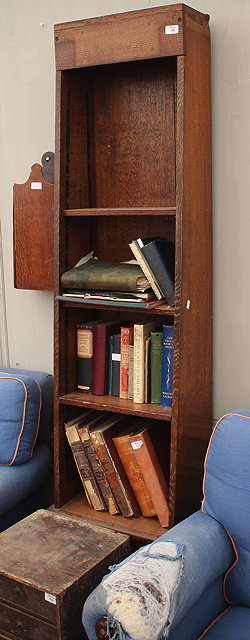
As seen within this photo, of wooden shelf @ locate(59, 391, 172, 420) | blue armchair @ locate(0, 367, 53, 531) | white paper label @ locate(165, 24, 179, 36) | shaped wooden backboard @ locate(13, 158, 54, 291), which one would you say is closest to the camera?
white paper label @ locate(165, 24, 179, 36)

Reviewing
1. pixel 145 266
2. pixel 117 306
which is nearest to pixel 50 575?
pixel 117 306

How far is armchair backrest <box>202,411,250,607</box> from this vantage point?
1.84 m

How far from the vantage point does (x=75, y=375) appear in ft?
8.02

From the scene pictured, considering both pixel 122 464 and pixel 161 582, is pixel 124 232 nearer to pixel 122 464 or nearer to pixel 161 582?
pixel 122 464

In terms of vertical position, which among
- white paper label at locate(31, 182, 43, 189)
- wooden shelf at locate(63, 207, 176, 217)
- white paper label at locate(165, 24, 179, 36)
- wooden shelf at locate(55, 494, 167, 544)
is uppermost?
white paper label at locate(165, 24, 179, 36)

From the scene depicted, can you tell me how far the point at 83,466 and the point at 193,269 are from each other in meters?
0.84

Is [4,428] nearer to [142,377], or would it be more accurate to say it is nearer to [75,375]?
[75,375]

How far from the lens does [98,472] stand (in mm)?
2363

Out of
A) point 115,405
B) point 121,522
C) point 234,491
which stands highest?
point 115,405

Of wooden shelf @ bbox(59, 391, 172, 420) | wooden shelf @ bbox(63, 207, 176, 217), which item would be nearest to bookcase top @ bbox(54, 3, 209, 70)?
wooden shelf @ bbox(63, 207, 176, 217)

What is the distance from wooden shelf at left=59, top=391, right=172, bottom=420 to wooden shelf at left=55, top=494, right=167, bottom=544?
15.9 inches

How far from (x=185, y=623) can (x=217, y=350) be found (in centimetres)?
95

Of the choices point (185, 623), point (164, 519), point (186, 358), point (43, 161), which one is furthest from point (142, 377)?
point (43, 161)

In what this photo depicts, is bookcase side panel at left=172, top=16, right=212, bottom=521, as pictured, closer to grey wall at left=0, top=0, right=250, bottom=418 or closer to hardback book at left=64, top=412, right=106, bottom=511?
grey wall at left=0, top=0, right=250, bottom=418
